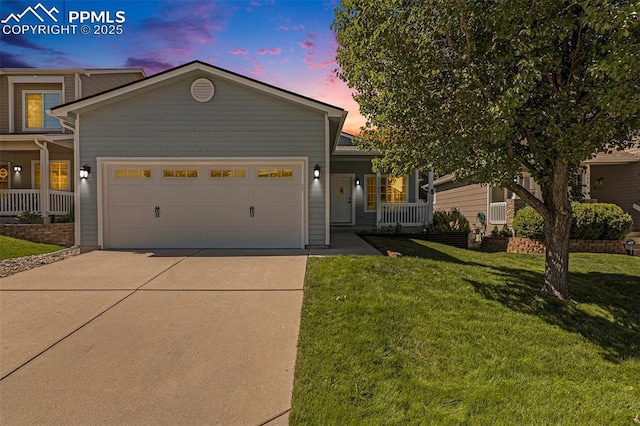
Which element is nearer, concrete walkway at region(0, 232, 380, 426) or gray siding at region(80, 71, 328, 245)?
concrete walkway at region(0, 232, 380, 426)

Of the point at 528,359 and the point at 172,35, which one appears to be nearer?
the point at 528,359

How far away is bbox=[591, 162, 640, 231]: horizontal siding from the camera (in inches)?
483

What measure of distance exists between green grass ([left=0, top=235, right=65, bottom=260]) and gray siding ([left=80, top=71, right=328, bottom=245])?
6.38 ft

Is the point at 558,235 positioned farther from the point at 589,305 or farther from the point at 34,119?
the point at 34,119

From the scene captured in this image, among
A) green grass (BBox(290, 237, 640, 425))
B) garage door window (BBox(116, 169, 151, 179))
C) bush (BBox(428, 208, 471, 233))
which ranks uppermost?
garage door window (BBox(116, 169, 151, 179))

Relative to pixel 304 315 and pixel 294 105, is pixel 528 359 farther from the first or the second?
pixel 294 105

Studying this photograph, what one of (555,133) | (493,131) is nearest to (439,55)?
(493,131)

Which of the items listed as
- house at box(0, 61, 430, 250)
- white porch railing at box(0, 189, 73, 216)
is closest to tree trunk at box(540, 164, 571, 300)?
house at box(0, 61, 430, 250)

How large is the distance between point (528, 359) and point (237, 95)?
7.70 meters

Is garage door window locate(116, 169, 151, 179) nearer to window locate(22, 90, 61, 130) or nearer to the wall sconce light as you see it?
the wall sconce light

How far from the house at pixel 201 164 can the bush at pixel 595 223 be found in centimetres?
702

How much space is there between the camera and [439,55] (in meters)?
4.70

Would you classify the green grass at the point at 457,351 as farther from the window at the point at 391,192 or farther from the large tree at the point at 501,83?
the window at the point at 391,192

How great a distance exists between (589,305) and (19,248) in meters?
12.7
